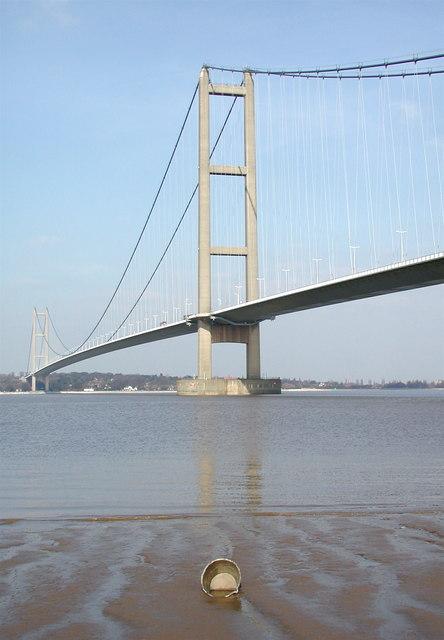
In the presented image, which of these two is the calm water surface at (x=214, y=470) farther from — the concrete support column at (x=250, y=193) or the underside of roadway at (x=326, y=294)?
the concrete support column at (x=250, y=193)

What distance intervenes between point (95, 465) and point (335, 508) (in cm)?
616

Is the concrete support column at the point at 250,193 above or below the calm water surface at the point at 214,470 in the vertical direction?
above

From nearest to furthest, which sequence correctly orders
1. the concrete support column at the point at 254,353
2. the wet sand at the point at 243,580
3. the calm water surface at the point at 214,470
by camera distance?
the wet sand at the point at 243,580 < the calm water surface at the point at 214,470 < the concrete support column at the point at 254,353

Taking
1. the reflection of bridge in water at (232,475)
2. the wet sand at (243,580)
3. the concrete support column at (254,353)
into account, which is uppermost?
the concrete support column at (254,353)

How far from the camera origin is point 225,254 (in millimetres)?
54031

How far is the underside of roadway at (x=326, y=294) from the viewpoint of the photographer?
39.0m

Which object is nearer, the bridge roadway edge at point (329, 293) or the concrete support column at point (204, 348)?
the bridge roadway edge at point (329, 293)

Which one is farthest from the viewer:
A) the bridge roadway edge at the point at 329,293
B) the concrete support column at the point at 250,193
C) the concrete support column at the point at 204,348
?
the concrete support column at the point at 204,348

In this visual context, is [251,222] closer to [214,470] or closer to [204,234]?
[204,234]

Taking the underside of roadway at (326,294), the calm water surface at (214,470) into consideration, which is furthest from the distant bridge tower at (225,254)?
the calm water surface at (214,470)

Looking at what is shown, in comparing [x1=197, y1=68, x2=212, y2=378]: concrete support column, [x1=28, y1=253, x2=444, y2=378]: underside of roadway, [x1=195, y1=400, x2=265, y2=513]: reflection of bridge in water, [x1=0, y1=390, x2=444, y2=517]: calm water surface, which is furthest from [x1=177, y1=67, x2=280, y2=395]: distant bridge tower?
[x1=195, y1=400, x2=265, y2=513]: reflection of bridge in water

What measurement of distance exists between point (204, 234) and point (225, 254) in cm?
178

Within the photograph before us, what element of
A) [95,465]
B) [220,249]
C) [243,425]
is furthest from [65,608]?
[220,249]

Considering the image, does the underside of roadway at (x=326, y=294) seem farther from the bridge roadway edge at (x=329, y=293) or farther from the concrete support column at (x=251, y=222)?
the concrete support column at (x=251, y=222)
